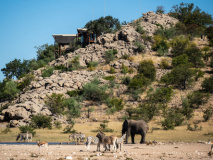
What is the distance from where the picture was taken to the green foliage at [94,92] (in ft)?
162

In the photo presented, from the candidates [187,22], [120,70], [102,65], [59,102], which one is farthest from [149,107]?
[187,22]

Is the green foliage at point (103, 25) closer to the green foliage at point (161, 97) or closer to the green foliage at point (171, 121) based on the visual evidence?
the green foliage at point (161, 97)

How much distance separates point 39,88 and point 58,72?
26.6ft

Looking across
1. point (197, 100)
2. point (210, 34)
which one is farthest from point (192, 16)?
point (197, 100)

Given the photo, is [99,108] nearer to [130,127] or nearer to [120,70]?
[120,70]

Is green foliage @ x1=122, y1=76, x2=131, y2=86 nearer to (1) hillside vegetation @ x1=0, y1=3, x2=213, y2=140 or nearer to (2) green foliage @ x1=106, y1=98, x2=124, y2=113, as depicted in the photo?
(1) hillside vegetation @ x1=0, y1=3, x2=213, y2=140

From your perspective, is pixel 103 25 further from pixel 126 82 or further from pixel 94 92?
pixel 94 92

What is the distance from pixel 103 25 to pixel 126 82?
25.3 m

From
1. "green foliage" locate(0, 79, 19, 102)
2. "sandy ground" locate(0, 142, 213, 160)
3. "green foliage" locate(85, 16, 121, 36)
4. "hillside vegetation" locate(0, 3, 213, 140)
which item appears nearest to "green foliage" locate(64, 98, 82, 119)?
"hillside vegetation" locate(0, 3, 213, 140)

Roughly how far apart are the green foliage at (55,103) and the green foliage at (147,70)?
17108 millimetres

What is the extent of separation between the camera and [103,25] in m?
75.2

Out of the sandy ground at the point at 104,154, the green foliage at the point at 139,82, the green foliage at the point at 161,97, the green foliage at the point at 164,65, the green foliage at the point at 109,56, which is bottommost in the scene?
the sandy ground at the point at 104,154

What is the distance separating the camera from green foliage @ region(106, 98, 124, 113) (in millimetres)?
44172

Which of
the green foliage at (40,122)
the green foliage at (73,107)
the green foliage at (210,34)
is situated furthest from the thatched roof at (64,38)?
the green foliage at (40,122)
